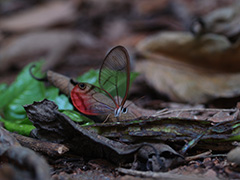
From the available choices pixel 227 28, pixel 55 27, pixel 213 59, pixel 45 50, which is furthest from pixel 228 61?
pixel 55 27

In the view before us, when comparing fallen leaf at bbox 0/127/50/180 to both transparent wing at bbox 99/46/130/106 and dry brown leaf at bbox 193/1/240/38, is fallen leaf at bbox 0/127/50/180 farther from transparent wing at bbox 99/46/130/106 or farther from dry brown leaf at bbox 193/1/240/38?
dry brown leaf at bbox 193/1/240/38

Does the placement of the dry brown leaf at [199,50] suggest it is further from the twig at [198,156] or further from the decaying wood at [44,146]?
the decaying wood at [44,146]

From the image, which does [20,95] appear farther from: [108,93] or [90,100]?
[108,93]

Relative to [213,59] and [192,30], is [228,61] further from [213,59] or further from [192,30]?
[192,30]

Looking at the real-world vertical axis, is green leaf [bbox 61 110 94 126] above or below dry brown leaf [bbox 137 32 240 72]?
below

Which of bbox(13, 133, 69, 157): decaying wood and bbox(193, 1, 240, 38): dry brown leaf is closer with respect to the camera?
bbox(13, 133, 69, 157): decaying wood

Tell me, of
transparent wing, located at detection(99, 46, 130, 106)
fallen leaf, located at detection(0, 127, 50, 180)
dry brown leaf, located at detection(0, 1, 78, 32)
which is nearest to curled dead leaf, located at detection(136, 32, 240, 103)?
transparent wing, located at detection(99, 46, 130, 106)

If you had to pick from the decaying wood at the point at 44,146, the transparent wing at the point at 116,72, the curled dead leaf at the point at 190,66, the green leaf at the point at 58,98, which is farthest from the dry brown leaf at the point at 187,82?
the decaying wood at the point at 44,146
